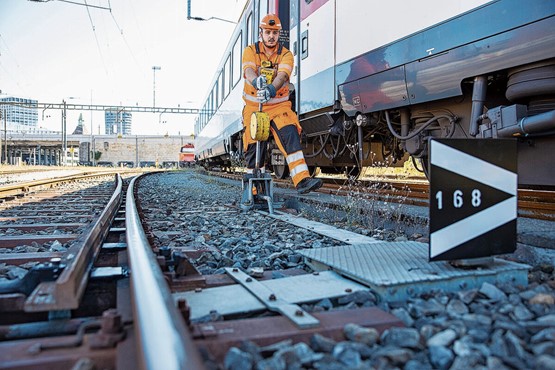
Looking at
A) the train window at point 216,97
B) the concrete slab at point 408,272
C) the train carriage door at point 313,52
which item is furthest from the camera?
the train window at point 216,97

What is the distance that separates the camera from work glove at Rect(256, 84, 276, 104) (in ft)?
17.9

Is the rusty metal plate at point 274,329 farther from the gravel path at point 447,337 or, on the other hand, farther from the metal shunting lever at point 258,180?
the metal shunting lever at point 258,180

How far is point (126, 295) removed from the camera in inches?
77.5

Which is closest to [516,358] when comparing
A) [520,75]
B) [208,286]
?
[208,286]

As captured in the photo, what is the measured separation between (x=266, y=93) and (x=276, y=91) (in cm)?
26

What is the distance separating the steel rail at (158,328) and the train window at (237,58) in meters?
8.37

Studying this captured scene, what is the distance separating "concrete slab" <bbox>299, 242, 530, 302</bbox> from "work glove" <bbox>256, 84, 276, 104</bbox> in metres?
3.12

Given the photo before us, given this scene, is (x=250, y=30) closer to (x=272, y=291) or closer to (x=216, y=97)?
(x=216, y=97)

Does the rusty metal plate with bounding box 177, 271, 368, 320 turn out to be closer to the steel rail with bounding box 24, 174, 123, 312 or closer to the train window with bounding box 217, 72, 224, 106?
the steel rail with bounding box 24, 174, 123, 312

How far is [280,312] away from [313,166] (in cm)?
733

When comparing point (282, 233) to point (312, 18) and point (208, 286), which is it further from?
point (312, 18)

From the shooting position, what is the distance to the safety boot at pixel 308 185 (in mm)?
5555

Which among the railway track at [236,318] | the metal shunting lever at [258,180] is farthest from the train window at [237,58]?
the railway track at [236,318]

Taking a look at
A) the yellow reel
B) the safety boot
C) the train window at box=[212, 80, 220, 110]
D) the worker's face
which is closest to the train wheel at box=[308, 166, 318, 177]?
the safety boot
